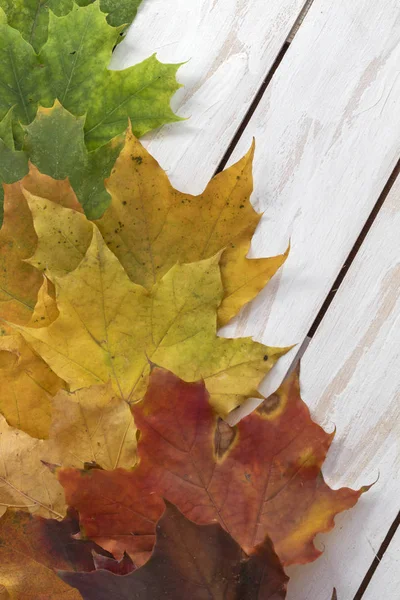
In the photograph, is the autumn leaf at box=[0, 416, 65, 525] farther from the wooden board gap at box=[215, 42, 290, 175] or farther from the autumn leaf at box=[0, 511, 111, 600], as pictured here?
the wooden board gap at box=[215, 42, 290, 175]

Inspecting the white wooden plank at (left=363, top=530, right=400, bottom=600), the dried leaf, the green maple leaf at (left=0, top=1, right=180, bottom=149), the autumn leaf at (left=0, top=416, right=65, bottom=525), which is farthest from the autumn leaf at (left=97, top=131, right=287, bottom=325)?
the white wooden plank at (left=363, top=530, right=400, bottom=600)

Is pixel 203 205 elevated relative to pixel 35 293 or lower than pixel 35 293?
elevated

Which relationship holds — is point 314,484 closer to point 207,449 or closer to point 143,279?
point 207,449

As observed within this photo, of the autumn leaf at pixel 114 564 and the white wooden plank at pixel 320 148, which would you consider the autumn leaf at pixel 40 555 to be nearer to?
the autumn leaf at pixel 114 564

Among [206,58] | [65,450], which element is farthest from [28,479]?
[206,58]

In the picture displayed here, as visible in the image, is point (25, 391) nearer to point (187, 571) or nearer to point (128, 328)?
point (128, 328)

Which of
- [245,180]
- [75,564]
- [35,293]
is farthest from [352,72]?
[75,564]
